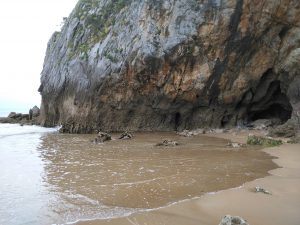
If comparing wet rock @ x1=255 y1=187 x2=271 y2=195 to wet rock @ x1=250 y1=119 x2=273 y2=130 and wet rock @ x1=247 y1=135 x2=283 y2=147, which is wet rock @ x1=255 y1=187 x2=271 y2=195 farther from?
wet rock @ x1=250 y1=119 x2=273 y2=130

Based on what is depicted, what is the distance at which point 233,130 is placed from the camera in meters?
20.2

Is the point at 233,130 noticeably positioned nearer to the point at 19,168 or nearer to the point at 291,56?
the point at 291,56

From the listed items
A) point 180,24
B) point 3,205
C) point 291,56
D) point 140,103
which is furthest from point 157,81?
point 3,205

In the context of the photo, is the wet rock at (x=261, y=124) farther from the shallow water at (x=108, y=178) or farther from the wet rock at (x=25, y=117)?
the wet rock at (x=25, y=117)

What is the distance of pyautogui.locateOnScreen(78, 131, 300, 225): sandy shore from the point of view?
18.3 feet

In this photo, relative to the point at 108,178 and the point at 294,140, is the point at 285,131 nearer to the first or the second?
the point at 294,140

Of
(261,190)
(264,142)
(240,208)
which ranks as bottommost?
(240,208)

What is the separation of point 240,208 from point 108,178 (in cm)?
366

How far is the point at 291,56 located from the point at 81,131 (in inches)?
512

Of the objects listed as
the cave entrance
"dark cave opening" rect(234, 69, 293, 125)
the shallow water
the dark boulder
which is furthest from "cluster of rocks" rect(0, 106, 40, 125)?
the dark boulder

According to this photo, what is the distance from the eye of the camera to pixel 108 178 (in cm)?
880

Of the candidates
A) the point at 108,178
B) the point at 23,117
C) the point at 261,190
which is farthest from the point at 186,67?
the point at 23,117

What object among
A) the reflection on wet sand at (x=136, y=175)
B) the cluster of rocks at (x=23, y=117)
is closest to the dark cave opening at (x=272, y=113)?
the reflection on wet sand at (x=136, y=175)

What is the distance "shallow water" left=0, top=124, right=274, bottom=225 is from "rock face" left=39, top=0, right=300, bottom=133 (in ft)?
24.0
